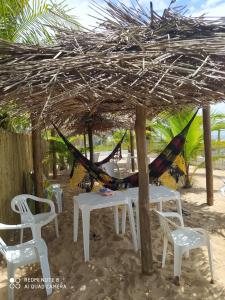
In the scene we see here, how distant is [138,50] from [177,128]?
4.51 m

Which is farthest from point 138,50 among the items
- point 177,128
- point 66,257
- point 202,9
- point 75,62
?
point 177,128

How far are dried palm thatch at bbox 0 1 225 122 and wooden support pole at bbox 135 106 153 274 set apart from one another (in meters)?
0.40

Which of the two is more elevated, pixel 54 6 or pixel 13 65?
pixel 54 6

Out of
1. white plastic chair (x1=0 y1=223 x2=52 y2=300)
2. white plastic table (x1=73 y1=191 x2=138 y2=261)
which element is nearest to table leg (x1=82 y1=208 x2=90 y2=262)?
white plastic table (x1=73 y1=191 x2=138 y2=261)

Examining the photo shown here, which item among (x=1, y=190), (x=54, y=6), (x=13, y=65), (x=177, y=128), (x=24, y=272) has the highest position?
(x=54, y=6)

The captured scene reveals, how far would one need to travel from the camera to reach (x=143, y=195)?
118 inches

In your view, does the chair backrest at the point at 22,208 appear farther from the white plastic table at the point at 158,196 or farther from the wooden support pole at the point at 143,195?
the wooden support pole at the point at 143,195

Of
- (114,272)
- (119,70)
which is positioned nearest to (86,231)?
(114,272)

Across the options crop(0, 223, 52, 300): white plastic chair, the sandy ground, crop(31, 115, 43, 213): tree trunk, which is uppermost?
crop(31, 115, 43, 213): tree trunk

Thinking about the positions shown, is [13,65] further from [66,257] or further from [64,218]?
[64,218]

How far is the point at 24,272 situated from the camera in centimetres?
334

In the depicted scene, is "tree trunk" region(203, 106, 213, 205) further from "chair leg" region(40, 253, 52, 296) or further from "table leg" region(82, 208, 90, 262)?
"chair leg" region(40, 253, 52, 296)

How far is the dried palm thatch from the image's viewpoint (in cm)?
233

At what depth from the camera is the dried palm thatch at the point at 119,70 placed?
91.9 inches
